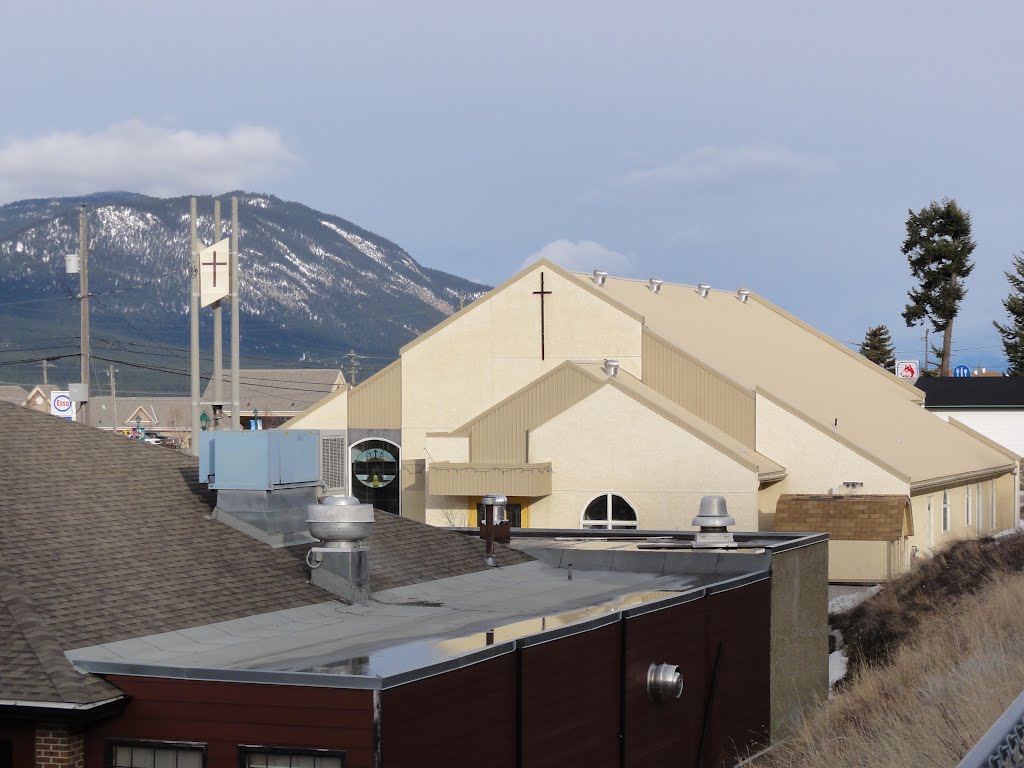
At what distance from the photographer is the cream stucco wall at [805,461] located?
40594 millimetres

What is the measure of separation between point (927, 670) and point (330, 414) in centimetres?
3027

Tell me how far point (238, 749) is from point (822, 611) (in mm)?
16154

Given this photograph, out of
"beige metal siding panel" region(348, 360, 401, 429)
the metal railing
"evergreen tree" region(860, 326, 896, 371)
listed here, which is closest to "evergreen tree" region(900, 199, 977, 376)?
"evergreen tree" region(860, 326, 896, 371)

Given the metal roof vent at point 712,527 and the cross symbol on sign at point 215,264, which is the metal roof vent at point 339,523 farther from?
the cross symbol on sign at point 215,264

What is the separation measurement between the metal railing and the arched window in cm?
3182

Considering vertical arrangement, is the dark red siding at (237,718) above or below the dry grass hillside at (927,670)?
above

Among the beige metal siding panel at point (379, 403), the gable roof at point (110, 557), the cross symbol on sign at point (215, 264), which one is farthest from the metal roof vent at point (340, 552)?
the beige metal siding panel at point (379, 403)

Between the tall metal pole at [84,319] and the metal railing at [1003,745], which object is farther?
the tall metal pole at [84,319]

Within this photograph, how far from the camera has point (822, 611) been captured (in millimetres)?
26625

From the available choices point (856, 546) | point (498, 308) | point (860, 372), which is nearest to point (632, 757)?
point (856, 546)

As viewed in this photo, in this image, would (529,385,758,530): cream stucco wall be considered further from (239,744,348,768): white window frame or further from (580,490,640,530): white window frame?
(239,744,348,768): white window frame

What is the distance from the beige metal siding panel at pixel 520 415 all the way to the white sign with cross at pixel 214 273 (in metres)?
16.8

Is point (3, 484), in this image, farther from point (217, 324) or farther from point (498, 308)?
point (498, 308)

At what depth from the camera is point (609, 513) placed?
41.5 m
